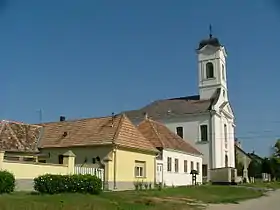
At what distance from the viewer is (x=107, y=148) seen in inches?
1321

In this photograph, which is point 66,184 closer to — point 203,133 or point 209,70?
point 203,133

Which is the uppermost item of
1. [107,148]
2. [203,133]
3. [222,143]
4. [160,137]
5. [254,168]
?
[203,133]

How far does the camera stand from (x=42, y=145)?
124 feet

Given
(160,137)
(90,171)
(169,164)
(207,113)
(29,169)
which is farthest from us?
(207,113)

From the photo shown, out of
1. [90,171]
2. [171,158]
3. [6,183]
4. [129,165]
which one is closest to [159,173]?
[171,158]

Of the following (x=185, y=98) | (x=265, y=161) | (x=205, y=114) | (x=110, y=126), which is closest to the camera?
(x=110, y=126)

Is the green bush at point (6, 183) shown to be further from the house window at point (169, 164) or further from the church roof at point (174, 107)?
the church roof at point (174, 107)

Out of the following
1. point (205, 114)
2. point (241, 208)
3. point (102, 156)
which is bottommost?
point (241, 208)

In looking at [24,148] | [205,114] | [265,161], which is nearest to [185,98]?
[205,114]

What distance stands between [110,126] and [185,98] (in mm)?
33012

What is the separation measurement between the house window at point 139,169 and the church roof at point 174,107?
24357 mm

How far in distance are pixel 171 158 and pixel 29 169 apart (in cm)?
1958

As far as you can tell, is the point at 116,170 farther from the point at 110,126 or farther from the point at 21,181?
the point at 21,181

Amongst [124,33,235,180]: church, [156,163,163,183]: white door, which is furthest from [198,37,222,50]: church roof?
[156,163,163,183]: white door
